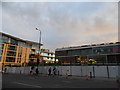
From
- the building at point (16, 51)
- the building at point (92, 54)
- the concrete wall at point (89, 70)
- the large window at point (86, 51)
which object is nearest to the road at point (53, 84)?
the concrete wall at point (89, 70)

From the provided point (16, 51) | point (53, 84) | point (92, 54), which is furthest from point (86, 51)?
point (53, 84)

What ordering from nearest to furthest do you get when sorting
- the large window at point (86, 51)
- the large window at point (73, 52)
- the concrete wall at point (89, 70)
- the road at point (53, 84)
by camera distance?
1. the road at point (53, 84)
2. the concrete wall at point (89, 70)
3. the large window at point (86, 51)
4. the large window at point (73, 52)

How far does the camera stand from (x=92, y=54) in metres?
62.7

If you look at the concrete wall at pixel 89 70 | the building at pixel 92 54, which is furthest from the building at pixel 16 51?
the concrete wall at pixel 89 70

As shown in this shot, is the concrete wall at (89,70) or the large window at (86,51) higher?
the large window at (86,51)

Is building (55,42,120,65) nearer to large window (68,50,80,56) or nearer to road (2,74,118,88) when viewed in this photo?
large window (68,50,80,56)

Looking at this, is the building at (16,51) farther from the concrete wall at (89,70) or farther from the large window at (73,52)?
the concrete wall at (89,70)

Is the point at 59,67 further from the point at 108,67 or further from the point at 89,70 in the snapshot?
the point at 108,67

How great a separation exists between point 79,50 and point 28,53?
33697 millimetres

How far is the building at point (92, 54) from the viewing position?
56344 millimetres

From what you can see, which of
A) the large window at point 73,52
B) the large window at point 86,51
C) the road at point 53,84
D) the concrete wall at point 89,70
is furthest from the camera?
the large window at point 73,52

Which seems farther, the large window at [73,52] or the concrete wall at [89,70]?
the large window at [73,52]

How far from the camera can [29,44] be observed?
84.2 m

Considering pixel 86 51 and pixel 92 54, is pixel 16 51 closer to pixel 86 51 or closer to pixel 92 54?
pixel 86 51
